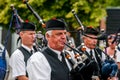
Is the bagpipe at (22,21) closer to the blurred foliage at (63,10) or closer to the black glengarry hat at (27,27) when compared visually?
the black glengarry hat at (27,27)

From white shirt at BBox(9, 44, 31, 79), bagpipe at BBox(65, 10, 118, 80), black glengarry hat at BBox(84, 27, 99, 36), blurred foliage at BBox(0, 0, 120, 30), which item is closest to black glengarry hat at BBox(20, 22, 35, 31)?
white shirt at BBox(9, 44, 31, 79)

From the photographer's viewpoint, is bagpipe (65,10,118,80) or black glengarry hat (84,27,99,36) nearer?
bagpipe (65,10,118,80)

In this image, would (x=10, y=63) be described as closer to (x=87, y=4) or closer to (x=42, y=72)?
(x=42, y=72)

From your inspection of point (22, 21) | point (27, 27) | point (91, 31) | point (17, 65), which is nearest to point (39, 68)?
point (17, 65)

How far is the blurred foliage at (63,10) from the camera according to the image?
16.6m

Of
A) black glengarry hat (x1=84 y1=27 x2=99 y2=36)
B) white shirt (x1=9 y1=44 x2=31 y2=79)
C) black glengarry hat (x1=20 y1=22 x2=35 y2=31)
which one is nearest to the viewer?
white shirt (x1=9 y1=44 x2=31 y2=79)

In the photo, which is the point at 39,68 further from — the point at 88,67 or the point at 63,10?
the point at 63,10

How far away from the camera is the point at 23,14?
55.5 feet

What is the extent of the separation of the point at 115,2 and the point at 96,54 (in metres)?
7.14

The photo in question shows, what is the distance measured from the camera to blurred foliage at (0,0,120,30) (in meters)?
16.6

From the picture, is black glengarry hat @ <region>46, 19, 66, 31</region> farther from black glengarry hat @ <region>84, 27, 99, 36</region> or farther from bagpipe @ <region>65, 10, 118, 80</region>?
black glengarry hat @ <region>84, 27, 99, 36</region>

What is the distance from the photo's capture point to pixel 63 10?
1689cm

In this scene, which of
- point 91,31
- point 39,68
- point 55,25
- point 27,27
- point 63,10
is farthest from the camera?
point 63,10

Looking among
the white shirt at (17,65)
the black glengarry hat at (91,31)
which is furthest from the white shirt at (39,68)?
the black glengarry hat at (91,31)
